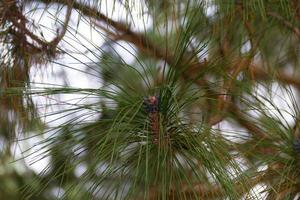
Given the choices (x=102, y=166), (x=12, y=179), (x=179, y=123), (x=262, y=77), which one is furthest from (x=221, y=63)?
(x=12, y=179)

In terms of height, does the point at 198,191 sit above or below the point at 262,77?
below

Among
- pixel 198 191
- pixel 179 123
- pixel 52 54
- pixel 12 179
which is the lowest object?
pixel 12 179

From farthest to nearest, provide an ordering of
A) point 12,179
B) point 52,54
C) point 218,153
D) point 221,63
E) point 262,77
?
point 12,179 < point 262,77 < point 52,54 < point 221,63 < point 218,153

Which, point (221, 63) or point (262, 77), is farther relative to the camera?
point (262, 77)

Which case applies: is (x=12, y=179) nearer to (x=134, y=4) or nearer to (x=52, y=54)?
(x=52, y=54)

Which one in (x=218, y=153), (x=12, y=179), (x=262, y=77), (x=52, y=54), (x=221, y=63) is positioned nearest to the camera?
(x=218, y=153)

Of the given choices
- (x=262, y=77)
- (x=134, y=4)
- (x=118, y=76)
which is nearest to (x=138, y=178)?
(x=118, y=76)

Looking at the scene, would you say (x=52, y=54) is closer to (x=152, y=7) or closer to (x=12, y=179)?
(x=152, y=7)
